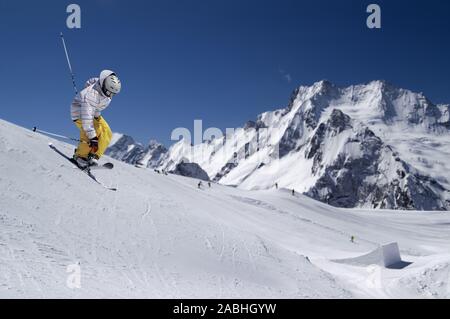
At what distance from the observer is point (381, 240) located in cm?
4006

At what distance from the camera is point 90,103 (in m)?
8.27

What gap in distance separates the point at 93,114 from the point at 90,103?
0.28 metres

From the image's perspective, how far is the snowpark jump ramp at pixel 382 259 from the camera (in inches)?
880

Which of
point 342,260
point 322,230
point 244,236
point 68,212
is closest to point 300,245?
point 342,260

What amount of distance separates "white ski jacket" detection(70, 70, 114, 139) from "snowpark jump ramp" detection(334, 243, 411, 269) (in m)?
18.2

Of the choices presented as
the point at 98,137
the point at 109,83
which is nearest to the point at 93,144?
the point at 98,137

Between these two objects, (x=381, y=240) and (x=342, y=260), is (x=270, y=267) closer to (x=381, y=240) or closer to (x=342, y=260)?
(x=342, y=260)

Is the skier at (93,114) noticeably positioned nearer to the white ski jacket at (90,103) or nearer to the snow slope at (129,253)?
the white ski jacket at (90,103)

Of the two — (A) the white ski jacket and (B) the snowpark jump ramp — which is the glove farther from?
(B) the snowpark jump ramp

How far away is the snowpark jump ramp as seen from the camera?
880 inches

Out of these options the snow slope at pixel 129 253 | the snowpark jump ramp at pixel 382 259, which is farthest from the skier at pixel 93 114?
the snowpark jump ramp at pixel 382 259

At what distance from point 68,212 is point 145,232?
2.32m

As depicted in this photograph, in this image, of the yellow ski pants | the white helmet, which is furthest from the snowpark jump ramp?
the white helmet
